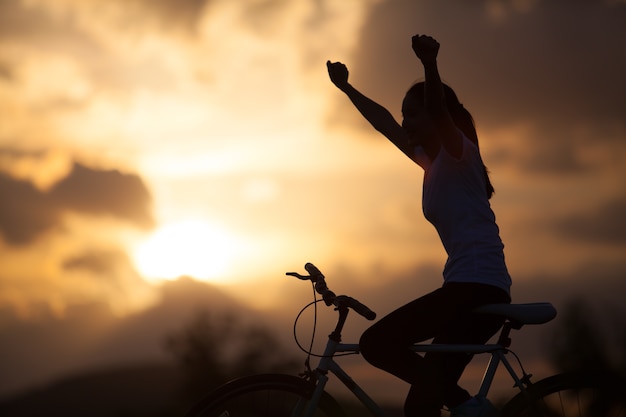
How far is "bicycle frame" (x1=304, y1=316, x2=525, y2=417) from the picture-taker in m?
4.45

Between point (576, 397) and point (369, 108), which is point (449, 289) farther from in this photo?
point (369, 108)

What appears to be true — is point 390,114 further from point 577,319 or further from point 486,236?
point 577,319

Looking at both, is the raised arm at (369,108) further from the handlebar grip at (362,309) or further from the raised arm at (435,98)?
the handlebar grip at (362,309)

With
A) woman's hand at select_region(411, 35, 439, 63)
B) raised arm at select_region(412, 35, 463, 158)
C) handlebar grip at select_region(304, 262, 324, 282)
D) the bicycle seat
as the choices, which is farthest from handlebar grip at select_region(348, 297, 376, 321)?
woman's hand at select_region(411, 35, 439, 63)

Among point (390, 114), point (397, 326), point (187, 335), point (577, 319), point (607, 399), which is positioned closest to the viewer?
point (397, 326)

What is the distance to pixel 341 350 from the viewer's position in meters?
4.54

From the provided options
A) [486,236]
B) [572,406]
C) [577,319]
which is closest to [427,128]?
[486,236]

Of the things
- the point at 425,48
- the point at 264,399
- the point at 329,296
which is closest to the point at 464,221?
the point at 329,296

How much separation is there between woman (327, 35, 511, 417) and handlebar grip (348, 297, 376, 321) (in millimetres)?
208

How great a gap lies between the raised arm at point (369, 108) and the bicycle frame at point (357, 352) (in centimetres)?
188

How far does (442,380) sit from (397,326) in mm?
477

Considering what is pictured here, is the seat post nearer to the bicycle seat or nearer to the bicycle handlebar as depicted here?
the bicycle seat

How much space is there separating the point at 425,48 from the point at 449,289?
150 cm

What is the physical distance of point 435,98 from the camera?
4.21 metres
